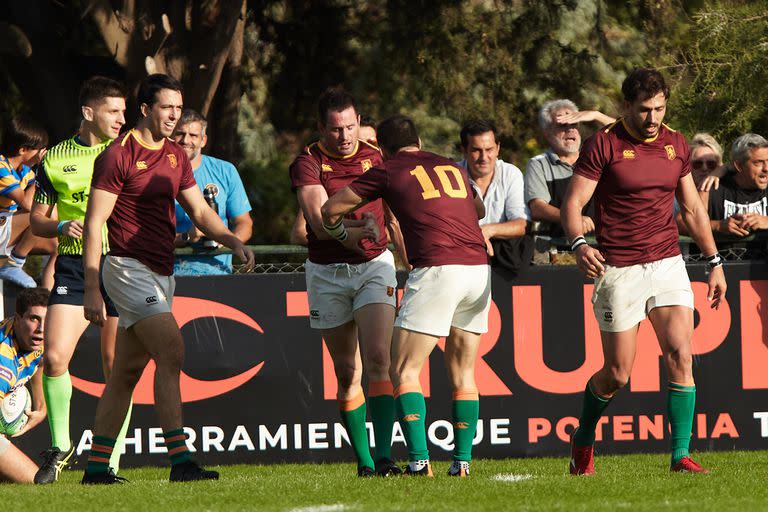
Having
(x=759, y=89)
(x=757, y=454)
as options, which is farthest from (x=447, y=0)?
(x=757, y=454)

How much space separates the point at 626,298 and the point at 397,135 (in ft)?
Answer: 5.48

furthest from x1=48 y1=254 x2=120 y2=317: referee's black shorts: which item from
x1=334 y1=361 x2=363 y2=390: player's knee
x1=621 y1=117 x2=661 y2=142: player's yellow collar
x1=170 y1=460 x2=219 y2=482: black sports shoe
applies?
x1=621 y1=117 x2=661 y2=142: player's yellow collar

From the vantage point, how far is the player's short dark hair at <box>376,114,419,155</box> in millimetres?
8141

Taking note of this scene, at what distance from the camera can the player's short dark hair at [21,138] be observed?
417 inches

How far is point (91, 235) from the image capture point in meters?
7.70

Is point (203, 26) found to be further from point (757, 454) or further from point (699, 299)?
point (757, 454)

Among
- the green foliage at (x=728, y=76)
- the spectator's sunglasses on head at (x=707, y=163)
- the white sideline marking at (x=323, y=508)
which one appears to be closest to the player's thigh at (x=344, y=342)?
the white sideline marking at (x=323, y=508)

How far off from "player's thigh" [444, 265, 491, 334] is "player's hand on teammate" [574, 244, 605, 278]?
0.56 m

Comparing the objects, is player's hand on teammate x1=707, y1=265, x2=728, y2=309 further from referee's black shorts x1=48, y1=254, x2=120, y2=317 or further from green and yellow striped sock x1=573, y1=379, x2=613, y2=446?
referee's black shorts x1=48, y1=254, x2=120, y2=317

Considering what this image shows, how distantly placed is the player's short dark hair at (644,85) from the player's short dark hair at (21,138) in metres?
4.96

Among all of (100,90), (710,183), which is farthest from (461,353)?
(710,183)

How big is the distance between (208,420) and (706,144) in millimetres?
4704

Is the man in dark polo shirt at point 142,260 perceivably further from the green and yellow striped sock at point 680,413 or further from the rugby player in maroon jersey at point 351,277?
the green and yellow striped sock at point 680,413

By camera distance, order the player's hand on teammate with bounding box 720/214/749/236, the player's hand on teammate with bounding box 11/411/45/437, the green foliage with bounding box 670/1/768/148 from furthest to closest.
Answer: the green foliage with bounding box 670/1/768/148
the player's hand on teammate with bounding box 720/214/749/236
the player's hand on teammate with bounding box 11/411/45/437
